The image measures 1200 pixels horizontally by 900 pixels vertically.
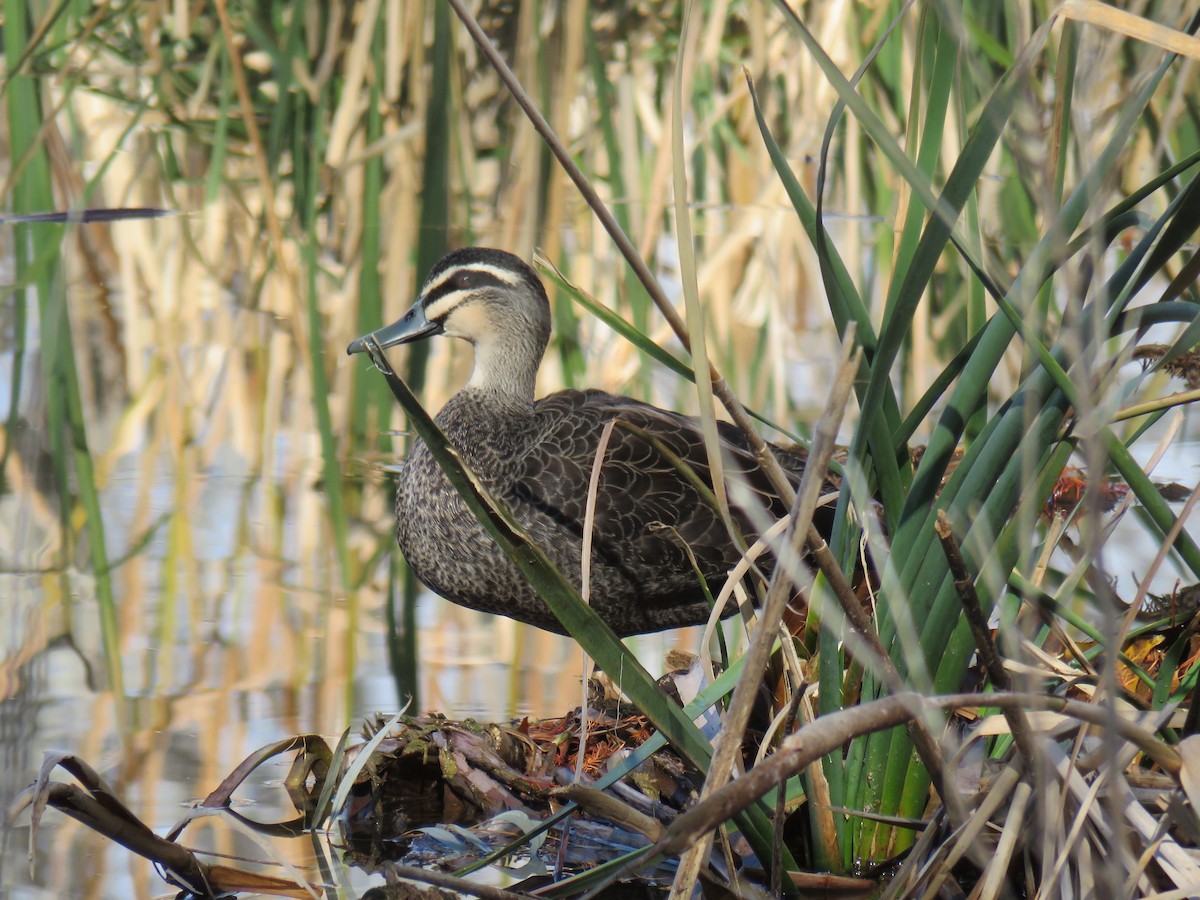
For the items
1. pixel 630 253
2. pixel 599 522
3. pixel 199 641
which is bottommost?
pixel 199 641

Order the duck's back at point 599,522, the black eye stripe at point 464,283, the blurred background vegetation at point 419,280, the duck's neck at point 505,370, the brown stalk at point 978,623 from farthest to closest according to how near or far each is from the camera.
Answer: the black eye stripe at point 464,283 < the duck's neck at point 505,370 < the duck's back at point 599,522 < the blurred background vegetation at point 419,280 < the brown stalk at point 978,623

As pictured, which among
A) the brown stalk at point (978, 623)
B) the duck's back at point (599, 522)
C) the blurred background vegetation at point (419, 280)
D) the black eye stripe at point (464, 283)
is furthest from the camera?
the black eye stripe at point (464, 283)

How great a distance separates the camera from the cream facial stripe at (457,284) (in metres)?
4.57

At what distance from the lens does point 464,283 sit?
4.59m

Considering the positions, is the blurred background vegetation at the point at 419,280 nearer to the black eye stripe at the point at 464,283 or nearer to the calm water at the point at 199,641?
the calm water at the point at 199,641

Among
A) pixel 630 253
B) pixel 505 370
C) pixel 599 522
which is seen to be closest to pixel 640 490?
pixel 599 522

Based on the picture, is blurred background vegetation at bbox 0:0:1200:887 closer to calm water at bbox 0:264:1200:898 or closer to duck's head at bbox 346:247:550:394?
calm water at bbox 0:264:1200:898

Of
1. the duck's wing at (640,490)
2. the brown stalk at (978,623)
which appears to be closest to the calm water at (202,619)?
the duck's wing at (640,490)

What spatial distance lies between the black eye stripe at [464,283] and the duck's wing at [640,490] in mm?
859

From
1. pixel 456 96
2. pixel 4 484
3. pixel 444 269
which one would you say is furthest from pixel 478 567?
pixel 456 96

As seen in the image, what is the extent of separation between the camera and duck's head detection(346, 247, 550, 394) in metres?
4.56

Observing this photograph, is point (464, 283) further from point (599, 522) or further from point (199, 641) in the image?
point (199, 641)

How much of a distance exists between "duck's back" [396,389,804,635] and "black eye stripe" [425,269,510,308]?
0.81 m

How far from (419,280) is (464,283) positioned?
2.18 m
